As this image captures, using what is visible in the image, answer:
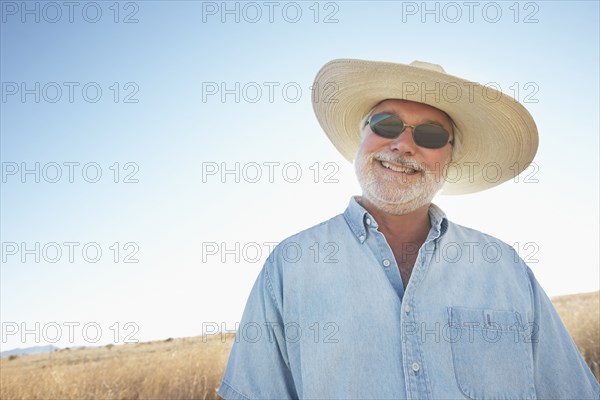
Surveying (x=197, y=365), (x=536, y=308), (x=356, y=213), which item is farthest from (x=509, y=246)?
(x=197, y=365)

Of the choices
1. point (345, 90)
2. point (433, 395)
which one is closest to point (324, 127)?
point (345, 90)

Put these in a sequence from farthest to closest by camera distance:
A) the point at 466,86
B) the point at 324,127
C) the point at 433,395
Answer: the point at 324,127 < the point at 466,86 < the point at 433,395

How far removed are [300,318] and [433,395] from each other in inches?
32.9

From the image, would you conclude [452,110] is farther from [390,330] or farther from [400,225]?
[390,330]

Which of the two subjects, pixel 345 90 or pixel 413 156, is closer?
pixel 413 156

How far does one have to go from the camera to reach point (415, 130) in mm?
3422

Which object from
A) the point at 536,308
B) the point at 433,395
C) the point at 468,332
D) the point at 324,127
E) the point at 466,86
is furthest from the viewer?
the point at 324,127

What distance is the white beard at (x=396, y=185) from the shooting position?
10.6 feet

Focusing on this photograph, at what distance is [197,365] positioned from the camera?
25.1ft

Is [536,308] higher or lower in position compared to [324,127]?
lower

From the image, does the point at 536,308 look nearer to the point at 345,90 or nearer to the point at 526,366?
the point at 526,366

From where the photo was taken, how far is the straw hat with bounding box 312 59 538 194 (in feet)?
11.2

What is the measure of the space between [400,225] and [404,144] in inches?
23.7

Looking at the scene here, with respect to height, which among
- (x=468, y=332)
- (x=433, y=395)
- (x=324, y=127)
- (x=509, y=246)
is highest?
(x=324, y=127)
